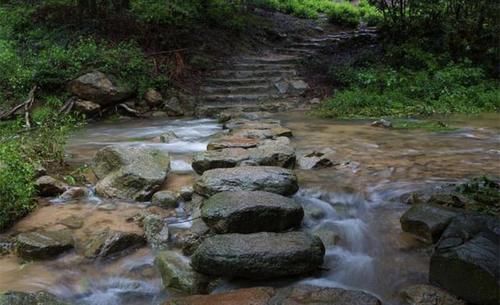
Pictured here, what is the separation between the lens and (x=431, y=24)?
1338 centimetres

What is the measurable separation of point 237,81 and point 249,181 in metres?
7.32

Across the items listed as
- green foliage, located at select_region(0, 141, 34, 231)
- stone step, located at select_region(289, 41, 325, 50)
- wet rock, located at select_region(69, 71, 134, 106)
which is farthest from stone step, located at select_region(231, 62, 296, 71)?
green foliage, located at select_region(0, 141, 34, 231)

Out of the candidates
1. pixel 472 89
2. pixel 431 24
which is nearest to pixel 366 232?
pixel 472 89

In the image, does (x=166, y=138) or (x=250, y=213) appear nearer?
(x=250, y=213)

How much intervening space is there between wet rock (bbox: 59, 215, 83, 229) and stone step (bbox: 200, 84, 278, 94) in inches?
276

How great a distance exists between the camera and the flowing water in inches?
153

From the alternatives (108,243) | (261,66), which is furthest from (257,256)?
(261,66)

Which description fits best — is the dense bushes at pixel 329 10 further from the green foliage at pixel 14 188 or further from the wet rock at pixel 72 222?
the wet rock at pixel 72 222

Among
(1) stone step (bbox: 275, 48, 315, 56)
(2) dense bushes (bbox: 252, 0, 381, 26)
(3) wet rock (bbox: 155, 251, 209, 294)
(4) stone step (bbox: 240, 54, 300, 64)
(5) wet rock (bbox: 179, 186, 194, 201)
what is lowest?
(3) wet rock (bbox: 155, 251, 209, 294)

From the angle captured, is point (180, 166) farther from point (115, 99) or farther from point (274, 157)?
point (115, 99)

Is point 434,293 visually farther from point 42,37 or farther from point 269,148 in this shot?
point 42,37

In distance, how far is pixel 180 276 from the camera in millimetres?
3836

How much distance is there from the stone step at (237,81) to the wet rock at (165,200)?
7010mm

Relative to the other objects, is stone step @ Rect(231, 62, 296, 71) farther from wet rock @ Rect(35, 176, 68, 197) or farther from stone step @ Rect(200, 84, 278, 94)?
wet rock @ Rect(35, 176, 68, 197)
